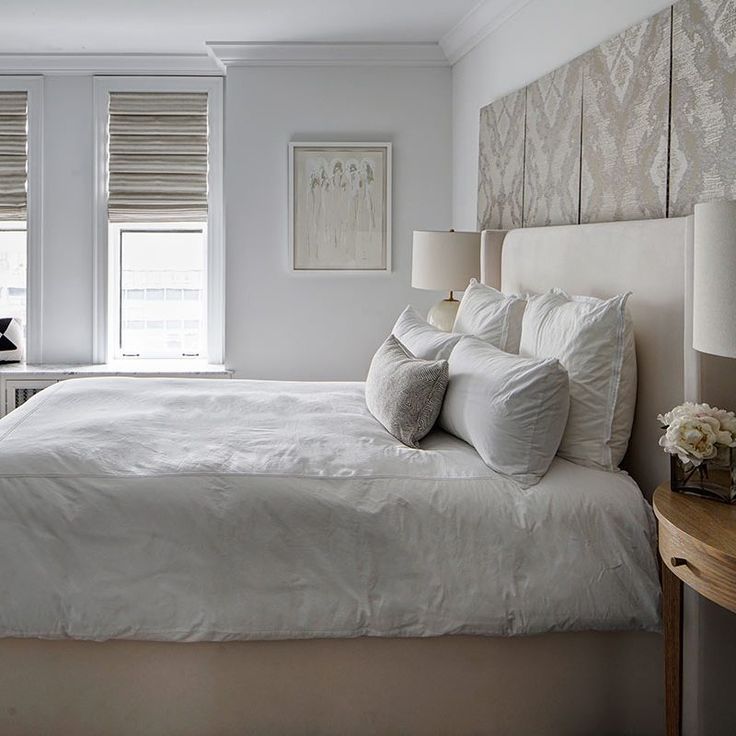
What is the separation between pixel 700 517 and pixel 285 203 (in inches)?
162

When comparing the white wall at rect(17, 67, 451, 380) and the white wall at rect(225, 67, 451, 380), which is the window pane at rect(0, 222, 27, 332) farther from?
the white wall at rect(225, 67, 451, 380)

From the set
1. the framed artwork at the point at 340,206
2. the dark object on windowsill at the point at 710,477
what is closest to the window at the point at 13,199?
the framed artwork at the point at 340,206

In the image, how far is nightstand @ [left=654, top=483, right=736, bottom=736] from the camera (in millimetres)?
1622

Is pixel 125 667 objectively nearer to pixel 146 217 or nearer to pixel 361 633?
pixel 361 633

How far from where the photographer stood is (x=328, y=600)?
2.19m

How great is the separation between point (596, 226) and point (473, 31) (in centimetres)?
233

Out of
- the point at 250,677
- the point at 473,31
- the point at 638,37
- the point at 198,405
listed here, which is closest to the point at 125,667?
the point at 250,677

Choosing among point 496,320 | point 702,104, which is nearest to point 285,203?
point 496,320

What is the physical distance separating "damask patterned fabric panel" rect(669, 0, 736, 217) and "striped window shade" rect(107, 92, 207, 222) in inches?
147

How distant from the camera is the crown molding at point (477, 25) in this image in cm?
424

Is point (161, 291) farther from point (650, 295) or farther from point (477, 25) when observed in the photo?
point (650, 295)

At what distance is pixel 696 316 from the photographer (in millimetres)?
1736

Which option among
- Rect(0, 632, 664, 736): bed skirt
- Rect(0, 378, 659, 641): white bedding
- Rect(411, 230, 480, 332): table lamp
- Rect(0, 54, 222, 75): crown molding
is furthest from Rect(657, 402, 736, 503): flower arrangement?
Rect(0, 54, 222, 75): crown molding

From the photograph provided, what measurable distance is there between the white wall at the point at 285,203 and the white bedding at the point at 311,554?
329 cm
